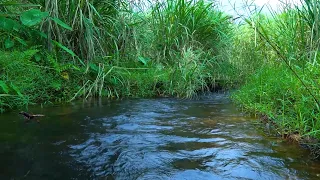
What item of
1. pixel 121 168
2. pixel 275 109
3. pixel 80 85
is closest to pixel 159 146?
pixel 121 168

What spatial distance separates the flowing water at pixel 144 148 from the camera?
69.5 inches

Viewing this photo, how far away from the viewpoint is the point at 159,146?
225cm

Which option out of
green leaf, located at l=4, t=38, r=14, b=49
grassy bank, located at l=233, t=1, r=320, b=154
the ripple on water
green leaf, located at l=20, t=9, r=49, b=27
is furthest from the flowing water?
green leaf, located at l=4, t=38, r=14, b=49

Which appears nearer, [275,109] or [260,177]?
[260,177]

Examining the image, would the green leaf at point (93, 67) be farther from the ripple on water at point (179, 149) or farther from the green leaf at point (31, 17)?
the ripple on water at point (179, 149)

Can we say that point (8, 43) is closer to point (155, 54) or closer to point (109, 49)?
point (109, 49)

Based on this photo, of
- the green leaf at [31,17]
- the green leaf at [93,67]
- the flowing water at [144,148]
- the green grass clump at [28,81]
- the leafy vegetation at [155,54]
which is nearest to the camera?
the flowing water at [144,148]

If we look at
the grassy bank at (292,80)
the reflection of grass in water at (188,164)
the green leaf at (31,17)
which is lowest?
the reflection of grass in water at (188,164)

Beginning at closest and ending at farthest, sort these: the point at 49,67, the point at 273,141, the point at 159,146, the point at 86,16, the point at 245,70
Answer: the point at 159,146 → the point at 273,141 → the point at 49,67 → the point at 86,16 → the point at 245,70

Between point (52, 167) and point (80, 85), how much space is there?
285 centimetres

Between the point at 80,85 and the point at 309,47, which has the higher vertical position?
the point at 309,47

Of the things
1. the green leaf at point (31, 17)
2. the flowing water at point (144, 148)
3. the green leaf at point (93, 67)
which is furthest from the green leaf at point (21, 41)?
the flowing water at point (144, 148)

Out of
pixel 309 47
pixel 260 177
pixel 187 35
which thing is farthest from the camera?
pixel 187 35

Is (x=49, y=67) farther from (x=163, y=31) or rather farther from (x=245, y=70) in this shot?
(x=245, y=70)
